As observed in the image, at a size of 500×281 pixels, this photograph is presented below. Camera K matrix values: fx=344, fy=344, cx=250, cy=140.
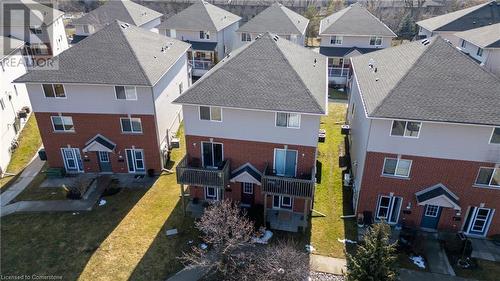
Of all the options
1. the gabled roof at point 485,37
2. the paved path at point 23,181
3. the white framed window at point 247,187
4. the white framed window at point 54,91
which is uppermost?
the gabled roof at point 485,37

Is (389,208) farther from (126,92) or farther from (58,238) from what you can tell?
(58,238)

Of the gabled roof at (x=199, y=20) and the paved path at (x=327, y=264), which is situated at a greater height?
the gabled roof at (x=199, y=20)

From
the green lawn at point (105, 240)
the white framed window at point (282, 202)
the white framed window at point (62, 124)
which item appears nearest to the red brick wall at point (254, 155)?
the white framed window at point (282, 202)

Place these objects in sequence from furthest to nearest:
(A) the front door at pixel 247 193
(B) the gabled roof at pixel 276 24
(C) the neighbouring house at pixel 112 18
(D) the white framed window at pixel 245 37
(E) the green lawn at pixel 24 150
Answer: (D) the white framed window at pixel 245 37 → (C) the neighbouring house at pixel 112 18 → (B) the gabled roof at pixel 276 24 → (E) the green lawn at pixel 24 150 → (A) the front door at pixel 247 193

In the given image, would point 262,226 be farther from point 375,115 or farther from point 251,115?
point 375,115

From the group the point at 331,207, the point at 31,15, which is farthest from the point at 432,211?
the point at 31,15

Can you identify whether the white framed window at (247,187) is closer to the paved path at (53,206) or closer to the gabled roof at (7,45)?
the paved path at (53,206)
